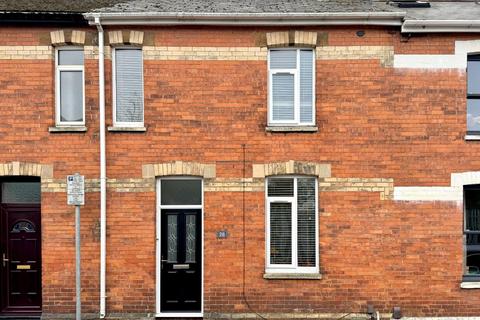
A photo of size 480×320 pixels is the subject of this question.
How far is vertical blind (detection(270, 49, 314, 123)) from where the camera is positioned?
11.3m

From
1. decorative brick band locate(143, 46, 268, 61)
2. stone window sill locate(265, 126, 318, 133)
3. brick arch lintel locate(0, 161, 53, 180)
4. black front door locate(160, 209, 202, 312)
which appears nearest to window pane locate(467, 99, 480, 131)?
stone window sill locate(265, 126, 318, 133)

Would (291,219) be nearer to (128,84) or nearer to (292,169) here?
(292,169)

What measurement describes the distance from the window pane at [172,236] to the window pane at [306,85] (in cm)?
360

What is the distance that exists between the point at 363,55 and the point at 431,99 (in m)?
1.77

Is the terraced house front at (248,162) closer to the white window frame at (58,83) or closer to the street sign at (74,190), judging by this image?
the white window frame at (58,83)

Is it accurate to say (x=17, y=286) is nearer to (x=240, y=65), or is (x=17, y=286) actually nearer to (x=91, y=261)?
(x=91, y=261)

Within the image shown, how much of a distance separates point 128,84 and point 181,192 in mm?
2677

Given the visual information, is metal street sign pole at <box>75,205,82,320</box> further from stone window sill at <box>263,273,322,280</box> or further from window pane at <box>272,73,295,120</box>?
window pane at <box>272,73,295,120</box>

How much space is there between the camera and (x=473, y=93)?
11.4m

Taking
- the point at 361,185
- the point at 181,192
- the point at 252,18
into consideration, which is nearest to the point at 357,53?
the point at 252,18

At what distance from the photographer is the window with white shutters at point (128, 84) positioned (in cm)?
1132

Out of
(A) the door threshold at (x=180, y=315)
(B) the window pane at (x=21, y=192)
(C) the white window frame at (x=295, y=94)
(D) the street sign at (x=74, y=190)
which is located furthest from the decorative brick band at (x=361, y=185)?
(B) the window pane at (x=21, y=192)

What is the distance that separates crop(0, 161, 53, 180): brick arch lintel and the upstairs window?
9.33m

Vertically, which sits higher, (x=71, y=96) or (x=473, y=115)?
(x=71, y=96)
